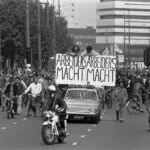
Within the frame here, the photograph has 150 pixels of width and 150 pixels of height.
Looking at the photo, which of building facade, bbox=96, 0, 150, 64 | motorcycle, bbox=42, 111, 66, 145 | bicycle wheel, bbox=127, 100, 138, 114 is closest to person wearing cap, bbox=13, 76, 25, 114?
bicycle wheel, bbox=127, 100, 138, 114

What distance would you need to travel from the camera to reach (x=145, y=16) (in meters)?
196

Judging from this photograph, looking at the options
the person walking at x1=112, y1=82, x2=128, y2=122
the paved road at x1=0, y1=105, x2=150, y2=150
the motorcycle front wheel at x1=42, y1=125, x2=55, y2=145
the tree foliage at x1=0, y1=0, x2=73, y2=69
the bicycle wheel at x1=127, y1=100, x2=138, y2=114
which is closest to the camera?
the motorcycle front wheel at x1=42, y1=125, x2=55, y2=145

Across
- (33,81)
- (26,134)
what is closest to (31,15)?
(33,81)

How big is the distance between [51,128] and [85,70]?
1561 centimetres

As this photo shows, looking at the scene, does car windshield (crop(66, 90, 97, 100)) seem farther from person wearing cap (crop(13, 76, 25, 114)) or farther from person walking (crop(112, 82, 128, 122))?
person wearing cap (crop(13, 76, 25, 114))

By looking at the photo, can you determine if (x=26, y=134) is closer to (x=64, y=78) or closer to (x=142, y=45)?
(x=64, y=78)

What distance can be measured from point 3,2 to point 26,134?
4313 cm

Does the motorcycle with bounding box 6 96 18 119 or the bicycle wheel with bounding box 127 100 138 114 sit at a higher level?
the motorcycle with bounding box 6 96 18 119

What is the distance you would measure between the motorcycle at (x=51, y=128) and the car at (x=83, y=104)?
738 cm

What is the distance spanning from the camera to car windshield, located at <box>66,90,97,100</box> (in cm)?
2748

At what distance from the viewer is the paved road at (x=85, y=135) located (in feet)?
60.6

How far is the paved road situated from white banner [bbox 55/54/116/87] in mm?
4407

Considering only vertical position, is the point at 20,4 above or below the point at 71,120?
above

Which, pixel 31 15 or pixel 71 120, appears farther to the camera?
pixel 31 15
